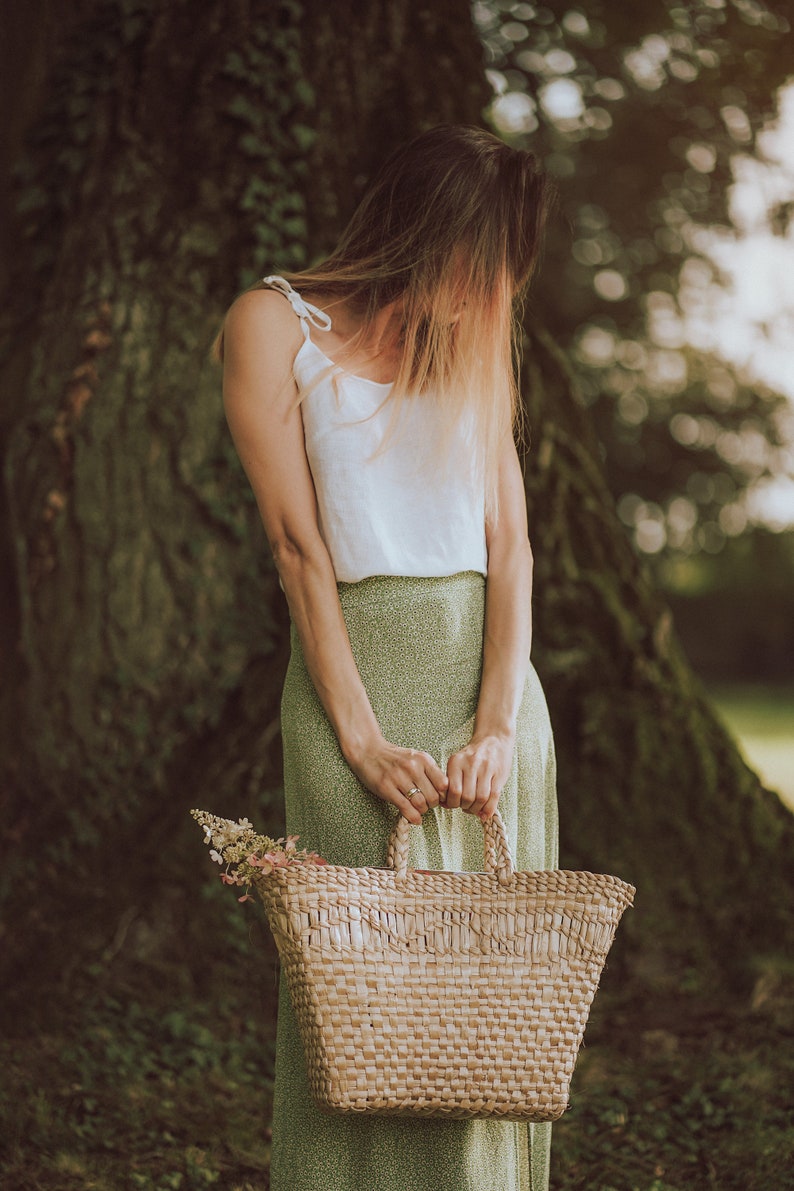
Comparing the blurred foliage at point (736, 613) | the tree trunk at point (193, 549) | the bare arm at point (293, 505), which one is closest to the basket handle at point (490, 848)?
the bare arm at point (293, 505)

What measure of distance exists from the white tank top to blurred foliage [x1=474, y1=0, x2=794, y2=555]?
2.67ft

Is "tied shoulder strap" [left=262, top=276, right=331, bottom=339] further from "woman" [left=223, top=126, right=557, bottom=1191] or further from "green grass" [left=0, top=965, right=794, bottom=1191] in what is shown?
"green grass" [left=0, top=965, right=794, bottom=1191]

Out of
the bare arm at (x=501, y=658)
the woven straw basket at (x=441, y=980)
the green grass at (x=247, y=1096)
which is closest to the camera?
the woven straw basket at (x=441, y=980)

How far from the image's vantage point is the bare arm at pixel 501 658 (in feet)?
7.35

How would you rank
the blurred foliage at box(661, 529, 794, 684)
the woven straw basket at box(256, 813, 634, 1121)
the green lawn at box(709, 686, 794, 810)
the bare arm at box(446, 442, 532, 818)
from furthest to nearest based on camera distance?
the blurred foliage at box(661, 529, 794, 684) → the green lawn at box(709, 686, 794, 810) → the bare arm at box(446, 442, 532, 818) → the woven straw basket at box(256, 813, 634, 1121)

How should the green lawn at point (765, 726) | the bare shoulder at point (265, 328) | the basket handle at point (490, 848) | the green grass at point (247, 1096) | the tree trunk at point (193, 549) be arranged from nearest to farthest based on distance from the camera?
the basket handle at point (490, 848)
the bare shoulder at point (265, 328)
the green grass at point (247, 1096)
the tree trunk at point (193, 549)
the green lawn at point (765, 726)

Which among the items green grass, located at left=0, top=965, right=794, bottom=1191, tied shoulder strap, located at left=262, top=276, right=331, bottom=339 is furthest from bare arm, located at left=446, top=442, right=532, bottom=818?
green grass, located at left=0, top=965, right=794, bottom=1191

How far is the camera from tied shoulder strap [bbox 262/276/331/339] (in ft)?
7.84

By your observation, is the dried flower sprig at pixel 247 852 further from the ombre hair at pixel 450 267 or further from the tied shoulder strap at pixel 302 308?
the tied shoulder strap at pixel 302 308

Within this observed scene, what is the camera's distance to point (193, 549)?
14.0ft

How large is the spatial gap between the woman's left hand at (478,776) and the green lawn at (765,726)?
7.67 metres

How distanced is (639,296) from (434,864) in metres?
12.5

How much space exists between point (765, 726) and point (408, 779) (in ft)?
45.6

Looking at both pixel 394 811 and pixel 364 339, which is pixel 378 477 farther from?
pixel 394 811
